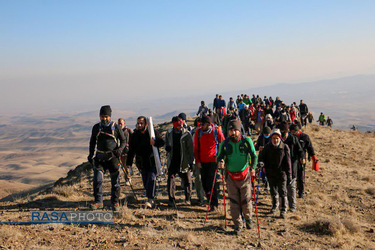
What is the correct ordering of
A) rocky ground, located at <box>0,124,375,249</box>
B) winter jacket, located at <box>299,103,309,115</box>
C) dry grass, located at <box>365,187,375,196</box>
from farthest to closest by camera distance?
winter jacket, located at <box>299,103,309,115</box>, dry grass, located at <box>365,187,375,196</box>, rocky ground, located at <box>0,124,375,249</box>

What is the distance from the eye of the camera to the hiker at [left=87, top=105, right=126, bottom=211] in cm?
671

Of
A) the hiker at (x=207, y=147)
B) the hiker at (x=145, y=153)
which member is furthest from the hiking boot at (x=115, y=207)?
the hiker at (x=207, y=147)

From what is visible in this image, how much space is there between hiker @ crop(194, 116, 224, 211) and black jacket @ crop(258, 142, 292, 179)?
1195mm

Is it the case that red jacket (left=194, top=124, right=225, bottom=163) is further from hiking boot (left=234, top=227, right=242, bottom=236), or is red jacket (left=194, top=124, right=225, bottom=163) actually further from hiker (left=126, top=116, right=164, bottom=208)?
hiking boot (left=234, top=227, right=242, bottom=236)

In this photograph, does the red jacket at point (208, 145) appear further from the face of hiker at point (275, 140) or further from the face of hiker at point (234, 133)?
the face of hiker at point (275, 140)

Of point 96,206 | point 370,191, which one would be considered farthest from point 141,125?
point 370,191

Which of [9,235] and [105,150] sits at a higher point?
[105,150]

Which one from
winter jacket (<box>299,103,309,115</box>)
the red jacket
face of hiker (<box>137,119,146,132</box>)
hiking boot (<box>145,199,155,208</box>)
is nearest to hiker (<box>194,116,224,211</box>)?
the red jacket

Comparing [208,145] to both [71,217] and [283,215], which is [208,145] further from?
[71,217]

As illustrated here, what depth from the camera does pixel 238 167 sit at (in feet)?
19.0

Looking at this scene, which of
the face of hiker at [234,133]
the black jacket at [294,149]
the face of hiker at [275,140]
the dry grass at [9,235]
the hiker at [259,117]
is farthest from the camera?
the hiker at [259,117]

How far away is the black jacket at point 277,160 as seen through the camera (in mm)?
6777

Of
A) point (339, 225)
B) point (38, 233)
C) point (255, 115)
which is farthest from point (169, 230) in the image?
point (255, 115)

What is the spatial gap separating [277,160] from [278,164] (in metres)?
0.10
